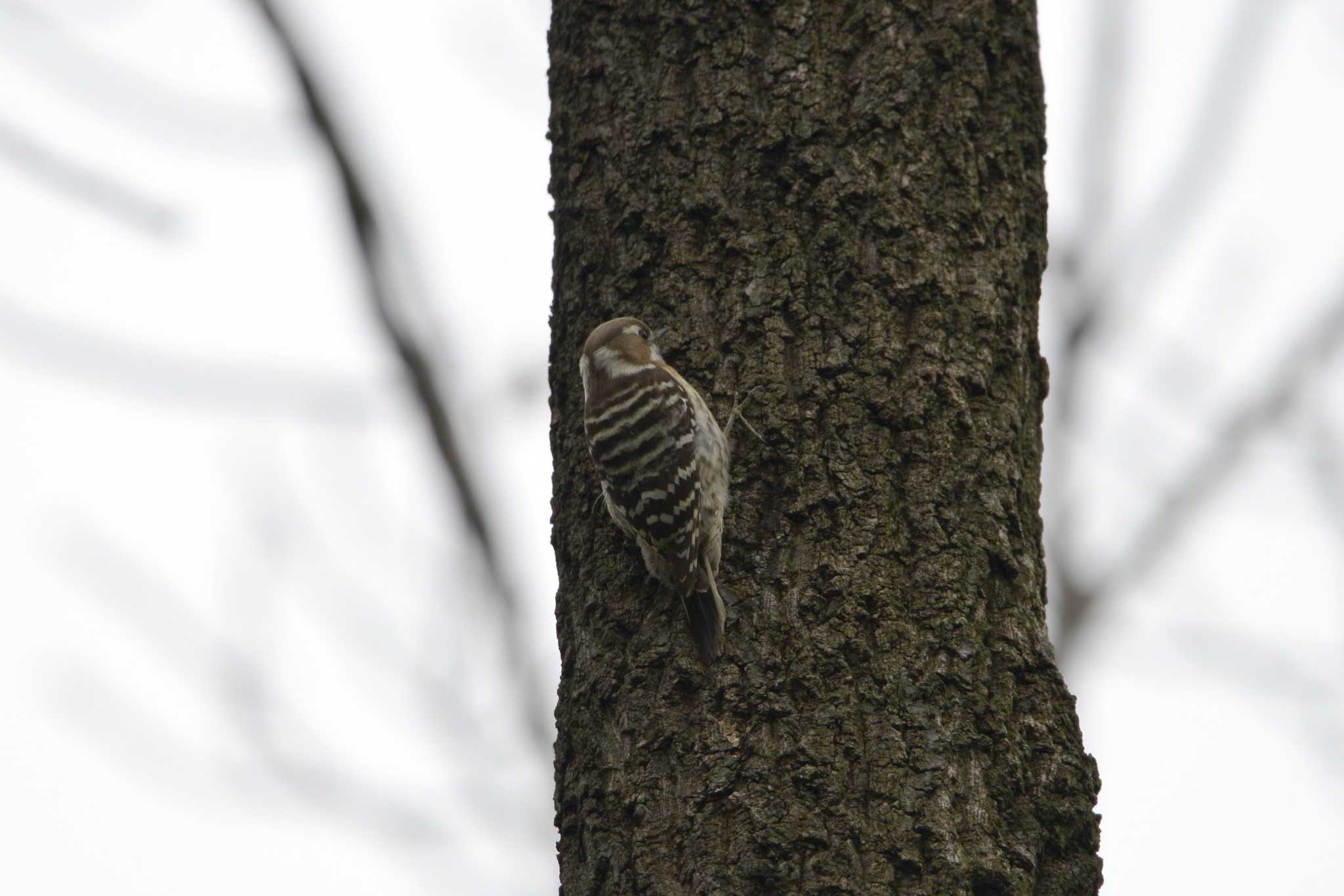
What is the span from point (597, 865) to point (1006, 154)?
1.98m

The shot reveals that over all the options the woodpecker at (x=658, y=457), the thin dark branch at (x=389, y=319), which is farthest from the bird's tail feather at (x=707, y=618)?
the thin dark branch at (x=389, y=319)

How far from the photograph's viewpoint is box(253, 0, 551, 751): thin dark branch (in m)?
3.80

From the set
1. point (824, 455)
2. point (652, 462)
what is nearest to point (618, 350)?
point (652, 462)

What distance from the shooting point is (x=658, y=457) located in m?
3.94

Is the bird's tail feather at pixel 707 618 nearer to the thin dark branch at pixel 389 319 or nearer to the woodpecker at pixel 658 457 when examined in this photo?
the woodpecker at pixel 658 457

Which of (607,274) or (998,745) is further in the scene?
(607,274)

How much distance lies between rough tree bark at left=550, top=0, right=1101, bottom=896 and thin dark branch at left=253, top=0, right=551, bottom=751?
0.54 m

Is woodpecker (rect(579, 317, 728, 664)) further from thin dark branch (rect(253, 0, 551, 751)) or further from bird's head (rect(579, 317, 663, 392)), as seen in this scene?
thin dark branch (rect(253, 0, 551, 751))

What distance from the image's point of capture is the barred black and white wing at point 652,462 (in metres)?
3.37

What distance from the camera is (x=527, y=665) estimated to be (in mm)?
5789

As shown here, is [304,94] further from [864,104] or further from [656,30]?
[864,104]

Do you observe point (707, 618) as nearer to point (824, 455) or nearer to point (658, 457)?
point (824, 455)

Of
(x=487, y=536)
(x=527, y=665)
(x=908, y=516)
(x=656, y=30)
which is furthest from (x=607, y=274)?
(x=527, y=665)

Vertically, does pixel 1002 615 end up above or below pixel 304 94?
below
